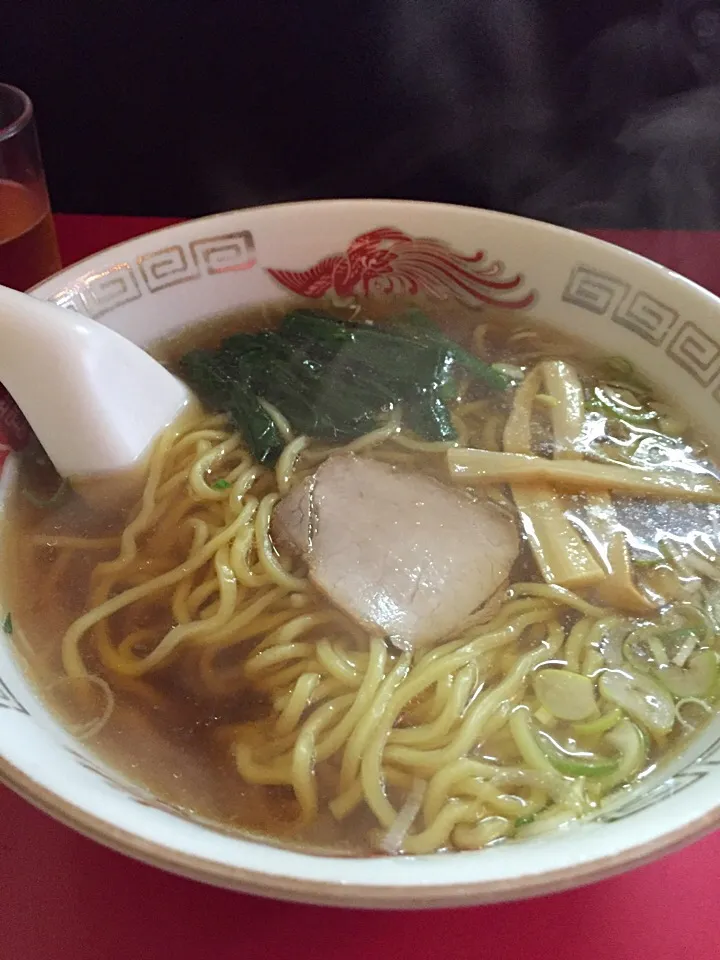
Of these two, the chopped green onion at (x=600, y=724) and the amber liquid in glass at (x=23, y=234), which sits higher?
the chopped green onion at (x=600, y=724)

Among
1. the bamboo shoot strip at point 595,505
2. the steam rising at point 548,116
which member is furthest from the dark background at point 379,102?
the bamboo shoot strip at point 595,505

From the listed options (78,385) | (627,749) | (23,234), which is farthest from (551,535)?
(23,234)

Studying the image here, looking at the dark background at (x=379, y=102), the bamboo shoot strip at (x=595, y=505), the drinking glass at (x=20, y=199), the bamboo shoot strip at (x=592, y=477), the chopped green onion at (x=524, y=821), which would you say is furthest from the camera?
the dark background at (x=379, y=102)

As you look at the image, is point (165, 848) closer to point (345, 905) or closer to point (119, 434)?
point (345, 905)

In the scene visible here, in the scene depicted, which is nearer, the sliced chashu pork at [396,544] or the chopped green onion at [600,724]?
the chopped green onion at [600,724]

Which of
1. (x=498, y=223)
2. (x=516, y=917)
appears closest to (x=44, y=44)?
(x=498, y=223)

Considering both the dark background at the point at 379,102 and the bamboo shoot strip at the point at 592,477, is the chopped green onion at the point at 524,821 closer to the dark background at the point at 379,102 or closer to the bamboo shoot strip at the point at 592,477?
the bamboo shoot strip at the point at 592,477
